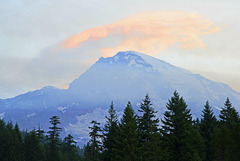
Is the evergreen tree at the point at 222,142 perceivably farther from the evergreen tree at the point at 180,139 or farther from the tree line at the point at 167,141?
the evergreen tree at the point at 180,139

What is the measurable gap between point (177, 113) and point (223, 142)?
33.3 ft

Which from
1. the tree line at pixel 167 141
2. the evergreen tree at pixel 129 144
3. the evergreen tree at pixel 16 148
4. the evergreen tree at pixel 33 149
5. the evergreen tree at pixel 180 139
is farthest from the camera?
the evergreen tree at pixel 33 149

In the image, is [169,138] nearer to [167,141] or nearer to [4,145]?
[167,141]

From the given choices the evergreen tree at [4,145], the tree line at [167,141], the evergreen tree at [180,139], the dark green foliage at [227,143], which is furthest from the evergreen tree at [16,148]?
the dark green foliage at [227,143]

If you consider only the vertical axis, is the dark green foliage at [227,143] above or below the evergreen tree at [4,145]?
below

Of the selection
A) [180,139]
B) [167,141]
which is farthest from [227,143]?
[167,141]

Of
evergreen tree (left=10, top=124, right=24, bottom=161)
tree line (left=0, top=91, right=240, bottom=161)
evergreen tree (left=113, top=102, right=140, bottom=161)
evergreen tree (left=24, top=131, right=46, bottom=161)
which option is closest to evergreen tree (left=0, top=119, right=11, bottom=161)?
evergreen tree (left=10, top=124, right=24, bottom=161)

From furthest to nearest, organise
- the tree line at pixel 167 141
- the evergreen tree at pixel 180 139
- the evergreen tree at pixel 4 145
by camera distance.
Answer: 1. the evergreen tree at pixel 4 145
2. the evergreen tree at pixel 180 139
3. the tree line at pixel 167 141

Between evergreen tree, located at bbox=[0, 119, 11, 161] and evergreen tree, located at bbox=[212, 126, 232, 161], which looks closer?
evergreen tree, located at bbox=[212, 126, 232, 161]

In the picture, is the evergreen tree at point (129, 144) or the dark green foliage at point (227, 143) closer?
the dark green foliage at point (227, 143)

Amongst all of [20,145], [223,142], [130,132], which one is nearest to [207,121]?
[223,142]

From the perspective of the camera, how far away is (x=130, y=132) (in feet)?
149

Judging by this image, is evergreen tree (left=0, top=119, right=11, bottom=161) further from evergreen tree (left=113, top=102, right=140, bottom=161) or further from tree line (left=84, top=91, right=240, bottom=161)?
evergreen tree (left=113, top=102, right=140, bottom=161)

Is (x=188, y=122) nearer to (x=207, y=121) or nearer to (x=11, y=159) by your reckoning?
(x=207, y=121)
